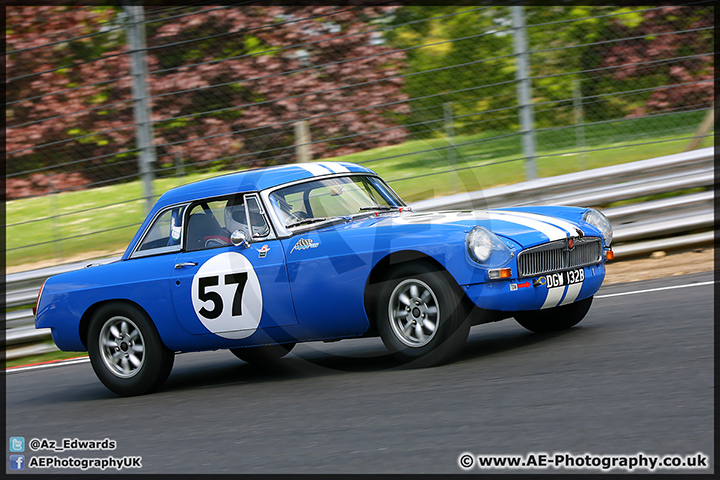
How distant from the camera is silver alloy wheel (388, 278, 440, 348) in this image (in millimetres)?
5234

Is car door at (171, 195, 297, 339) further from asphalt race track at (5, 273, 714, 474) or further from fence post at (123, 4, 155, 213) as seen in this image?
fence post at (123, 4, 155, 213)

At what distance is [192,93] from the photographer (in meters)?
9.72

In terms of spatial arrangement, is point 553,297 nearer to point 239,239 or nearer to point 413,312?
point 413,312

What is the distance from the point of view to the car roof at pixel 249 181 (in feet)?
20.2

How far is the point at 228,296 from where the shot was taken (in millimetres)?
5855

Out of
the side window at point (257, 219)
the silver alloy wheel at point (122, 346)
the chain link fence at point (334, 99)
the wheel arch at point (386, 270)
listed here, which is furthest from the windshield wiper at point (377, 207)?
the chain link fence at point (334, 99)

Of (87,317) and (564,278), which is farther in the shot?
(87,317)

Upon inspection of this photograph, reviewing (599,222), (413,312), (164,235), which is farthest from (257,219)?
(599,222)

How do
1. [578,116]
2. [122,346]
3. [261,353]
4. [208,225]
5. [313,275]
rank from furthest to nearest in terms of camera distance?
1. [578,116]
2. [261,353]
3. [122,346]
4. [208,225]
5. [313,275]

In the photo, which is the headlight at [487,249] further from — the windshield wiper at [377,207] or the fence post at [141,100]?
the fence post at [141,100]

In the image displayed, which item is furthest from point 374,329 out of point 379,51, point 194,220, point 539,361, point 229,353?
point 379,51

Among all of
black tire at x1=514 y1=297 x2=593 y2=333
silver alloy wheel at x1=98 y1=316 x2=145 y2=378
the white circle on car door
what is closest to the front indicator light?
black tire at x1=514 y1=297 x2=593 y2=333

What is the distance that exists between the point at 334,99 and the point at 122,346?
4.33 m

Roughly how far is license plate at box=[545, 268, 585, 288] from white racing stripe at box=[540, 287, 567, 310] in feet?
0.09
